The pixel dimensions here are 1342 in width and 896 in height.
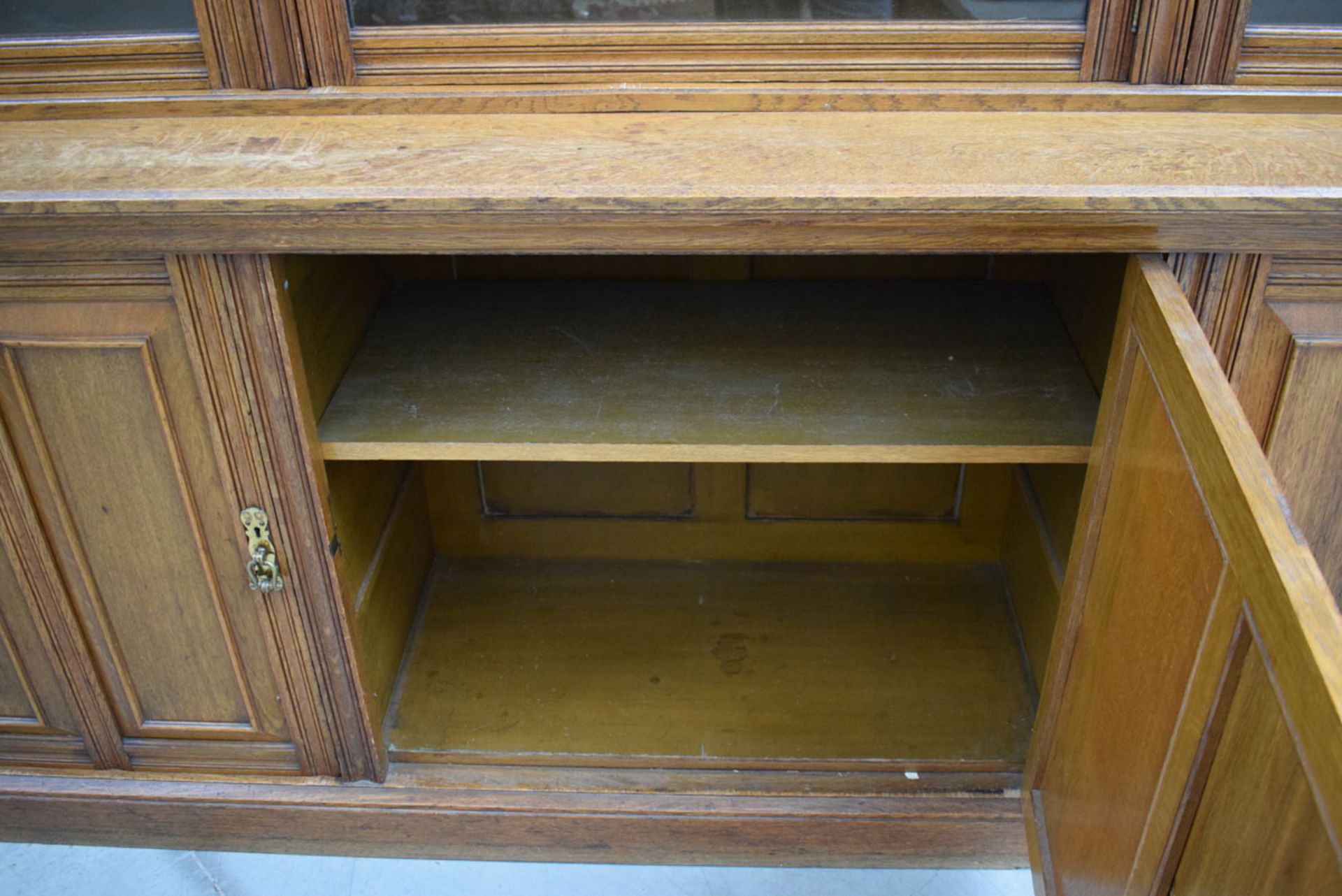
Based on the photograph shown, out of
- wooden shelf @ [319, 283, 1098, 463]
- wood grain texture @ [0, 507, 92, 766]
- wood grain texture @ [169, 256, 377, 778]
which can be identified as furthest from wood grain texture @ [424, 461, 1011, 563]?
wood grain texture @ [0, 507, 92, 766]

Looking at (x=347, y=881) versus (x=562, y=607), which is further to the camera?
(x=562, y=607)

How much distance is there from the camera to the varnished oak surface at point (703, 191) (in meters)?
0.87

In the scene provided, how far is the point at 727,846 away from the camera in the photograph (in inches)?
53.2

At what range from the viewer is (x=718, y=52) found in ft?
3.75

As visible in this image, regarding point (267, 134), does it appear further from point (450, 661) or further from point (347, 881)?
point (347, 881)

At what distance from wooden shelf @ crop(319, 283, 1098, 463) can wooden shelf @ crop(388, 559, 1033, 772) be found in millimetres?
469

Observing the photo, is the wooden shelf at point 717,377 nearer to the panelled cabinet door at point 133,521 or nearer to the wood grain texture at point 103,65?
the panelled cabinet door at point 133,521

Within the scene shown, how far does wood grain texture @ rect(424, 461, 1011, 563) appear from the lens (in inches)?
64.1

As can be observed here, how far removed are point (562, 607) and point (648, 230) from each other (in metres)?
0.84

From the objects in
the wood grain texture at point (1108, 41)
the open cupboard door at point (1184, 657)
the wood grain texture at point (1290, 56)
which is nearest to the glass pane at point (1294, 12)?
the wood grain texture at point (1290, 56)

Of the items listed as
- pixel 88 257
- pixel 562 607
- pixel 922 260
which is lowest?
pixel 562 607

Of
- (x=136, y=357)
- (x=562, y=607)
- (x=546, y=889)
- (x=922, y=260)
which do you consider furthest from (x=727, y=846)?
(x=136, y=357)

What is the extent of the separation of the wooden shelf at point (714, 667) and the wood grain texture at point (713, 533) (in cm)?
2

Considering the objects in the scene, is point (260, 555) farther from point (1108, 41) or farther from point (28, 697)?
point (1108, 41)
